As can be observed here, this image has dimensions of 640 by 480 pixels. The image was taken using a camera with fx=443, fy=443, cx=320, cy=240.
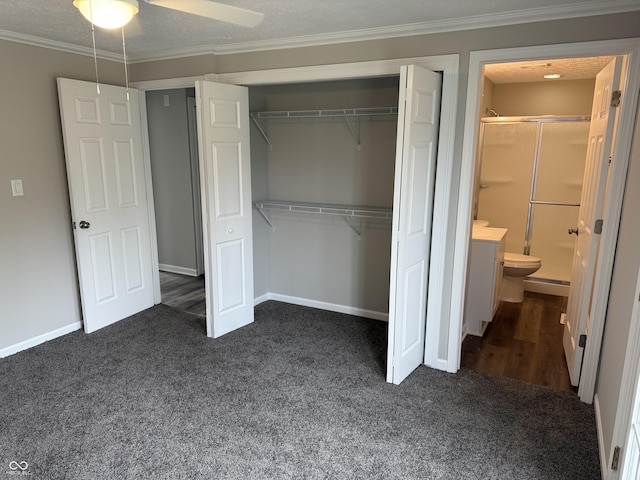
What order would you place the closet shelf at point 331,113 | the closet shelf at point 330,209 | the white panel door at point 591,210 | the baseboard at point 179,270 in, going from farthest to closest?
1. the baseboard at point 179,270
2. the closet shelf at point 330,209
3. the closet shelf at point 331,113
4. the white panel door at point 591,210

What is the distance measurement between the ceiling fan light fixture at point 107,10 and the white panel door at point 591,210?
256 centimetres

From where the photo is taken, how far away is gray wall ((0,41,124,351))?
3123 millimetres

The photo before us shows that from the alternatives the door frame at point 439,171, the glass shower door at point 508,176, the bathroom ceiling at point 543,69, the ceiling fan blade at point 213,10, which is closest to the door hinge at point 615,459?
the door frame at point 439,171

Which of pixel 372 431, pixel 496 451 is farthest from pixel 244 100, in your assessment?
pixel 496 451

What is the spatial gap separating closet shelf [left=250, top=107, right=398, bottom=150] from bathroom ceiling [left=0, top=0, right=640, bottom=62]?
2.22ft

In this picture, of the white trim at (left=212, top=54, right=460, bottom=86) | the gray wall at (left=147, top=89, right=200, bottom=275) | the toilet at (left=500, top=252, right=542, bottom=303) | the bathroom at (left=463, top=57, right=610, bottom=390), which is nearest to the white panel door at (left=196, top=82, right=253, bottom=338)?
the white trim at (left=212, top=54, right=460, bottom=86)

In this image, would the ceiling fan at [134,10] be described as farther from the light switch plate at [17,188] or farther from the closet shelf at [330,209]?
the closet shelf at [330,209]

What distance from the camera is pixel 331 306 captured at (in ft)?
13.8

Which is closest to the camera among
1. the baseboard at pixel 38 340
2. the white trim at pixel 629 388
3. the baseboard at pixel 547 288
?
the white trim at pixel 629 388

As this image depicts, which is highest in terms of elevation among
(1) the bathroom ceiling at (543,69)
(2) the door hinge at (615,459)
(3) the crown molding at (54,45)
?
(1) the bathroom ceiling at (543,69)

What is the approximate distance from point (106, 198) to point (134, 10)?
215 centimetres

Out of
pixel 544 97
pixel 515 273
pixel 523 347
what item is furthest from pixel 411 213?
pixel 544 97

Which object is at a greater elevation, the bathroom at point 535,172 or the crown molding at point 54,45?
the crown molding at point 54,45

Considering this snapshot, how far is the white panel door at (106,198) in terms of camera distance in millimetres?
3402
